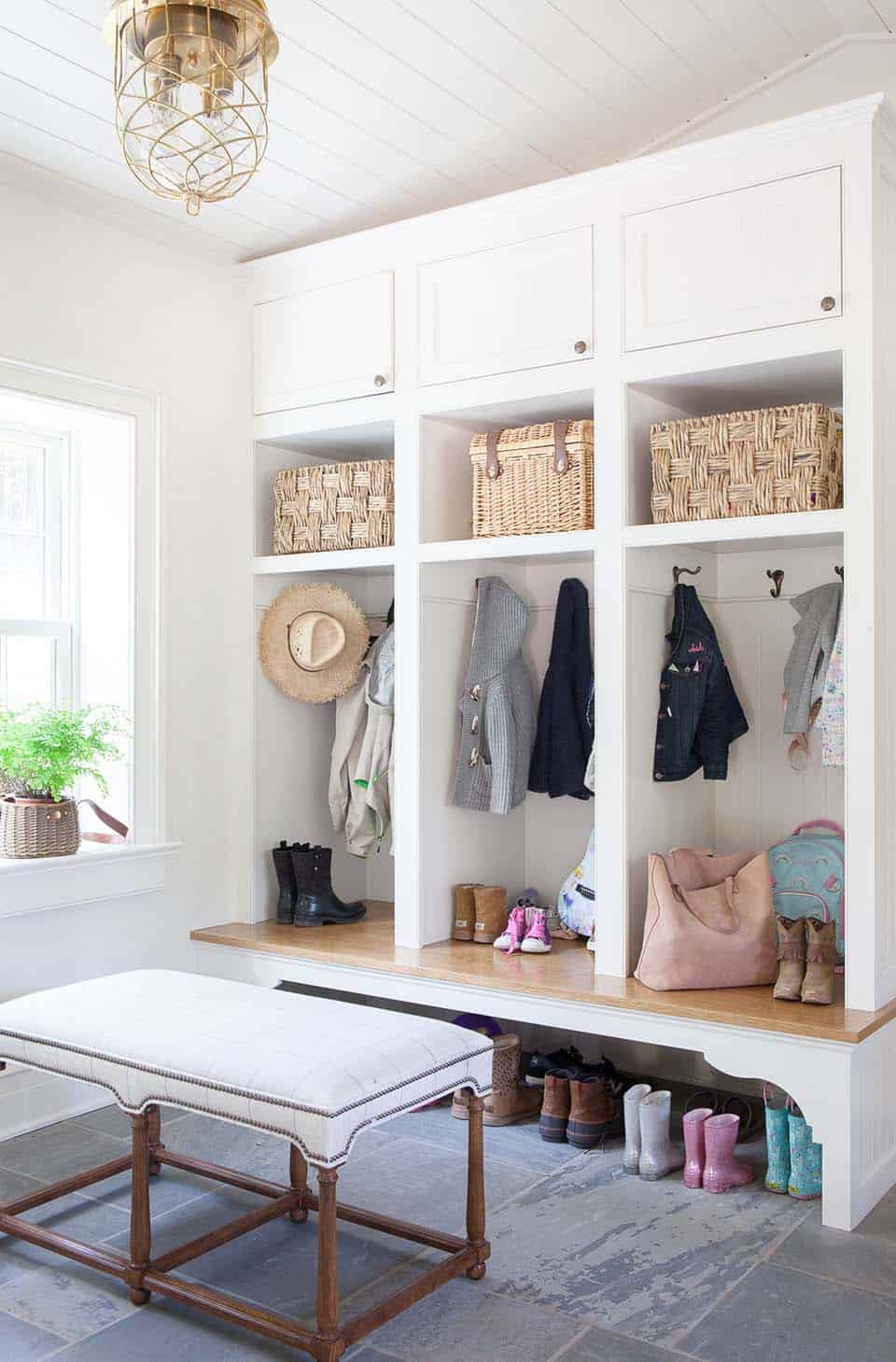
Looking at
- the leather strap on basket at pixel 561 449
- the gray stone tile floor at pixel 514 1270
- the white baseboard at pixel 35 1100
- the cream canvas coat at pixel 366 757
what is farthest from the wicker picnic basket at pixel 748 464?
the white baseboard at pixel 35 1100

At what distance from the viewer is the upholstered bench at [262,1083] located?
221 cm

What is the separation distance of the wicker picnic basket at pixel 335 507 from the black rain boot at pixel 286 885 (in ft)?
3.24

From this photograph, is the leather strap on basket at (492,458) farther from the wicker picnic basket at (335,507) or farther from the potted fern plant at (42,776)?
the potted fern plant at (42,776)

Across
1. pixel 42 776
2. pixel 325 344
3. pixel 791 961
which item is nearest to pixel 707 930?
pixel 791 961

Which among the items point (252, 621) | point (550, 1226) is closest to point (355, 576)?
point (252, 621)

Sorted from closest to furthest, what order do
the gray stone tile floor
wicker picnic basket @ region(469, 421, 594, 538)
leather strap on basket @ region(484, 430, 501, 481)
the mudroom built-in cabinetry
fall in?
the gray stone tile floor
the mudroom built-in cabinetry
wicker picnic basket @ region(469, 421, 594, 538)
leather strap on basket @ region(484, 430, 501, 481)

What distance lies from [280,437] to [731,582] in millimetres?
1493

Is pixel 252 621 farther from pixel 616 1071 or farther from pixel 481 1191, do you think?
pixel 481 1191

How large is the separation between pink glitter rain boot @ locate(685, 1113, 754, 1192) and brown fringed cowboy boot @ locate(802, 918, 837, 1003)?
0.37m

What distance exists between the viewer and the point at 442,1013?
4.00 meters

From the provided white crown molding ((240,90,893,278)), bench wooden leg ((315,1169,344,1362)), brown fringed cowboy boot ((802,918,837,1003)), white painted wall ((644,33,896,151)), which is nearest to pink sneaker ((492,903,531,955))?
brown fringed cowboy boot ((802,918,837,1003))

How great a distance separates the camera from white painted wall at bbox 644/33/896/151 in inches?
129

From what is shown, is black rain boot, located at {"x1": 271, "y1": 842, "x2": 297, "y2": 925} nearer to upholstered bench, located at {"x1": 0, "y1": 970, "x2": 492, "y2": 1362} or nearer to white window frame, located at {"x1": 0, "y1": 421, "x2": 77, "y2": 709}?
white window frame, located at {"x1": 0, "y1": 421, "x2": 77, "y2": 709}

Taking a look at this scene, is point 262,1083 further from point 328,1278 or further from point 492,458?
point 492,458
